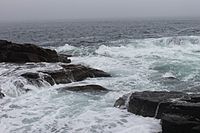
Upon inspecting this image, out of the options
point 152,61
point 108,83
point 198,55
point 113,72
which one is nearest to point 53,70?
point 108,83

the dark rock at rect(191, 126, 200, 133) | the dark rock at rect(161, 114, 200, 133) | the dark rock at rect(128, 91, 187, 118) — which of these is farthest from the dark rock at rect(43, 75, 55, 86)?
the dark rock at rect(191, 126, 200, 133)

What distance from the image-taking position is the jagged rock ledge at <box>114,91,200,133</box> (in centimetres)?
817

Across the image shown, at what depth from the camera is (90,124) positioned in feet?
31.8

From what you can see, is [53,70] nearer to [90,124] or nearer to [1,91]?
[1,91]

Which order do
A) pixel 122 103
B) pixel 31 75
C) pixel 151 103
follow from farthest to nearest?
pixel 31 75
pixel 122 103
pixel 151 103

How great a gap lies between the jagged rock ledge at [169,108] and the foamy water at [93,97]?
1.03 feet

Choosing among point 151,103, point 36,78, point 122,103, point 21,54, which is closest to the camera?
point 151,103

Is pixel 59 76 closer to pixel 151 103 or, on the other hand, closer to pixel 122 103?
pixel 122 103

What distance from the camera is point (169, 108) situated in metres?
9.02

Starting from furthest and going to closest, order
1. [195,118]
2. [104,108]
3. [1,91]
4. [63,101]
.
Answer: [1,91] → [63,101] → [104,108] → [195,118]

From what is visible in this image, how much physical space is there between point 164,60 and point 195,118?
13256 millimetres

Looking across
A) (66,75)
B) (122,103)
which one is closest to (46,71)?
(66,75)

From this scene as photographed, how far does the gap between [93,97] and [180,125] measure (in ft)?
16.2

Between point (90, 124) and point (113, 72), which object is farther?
point (113, 72)
